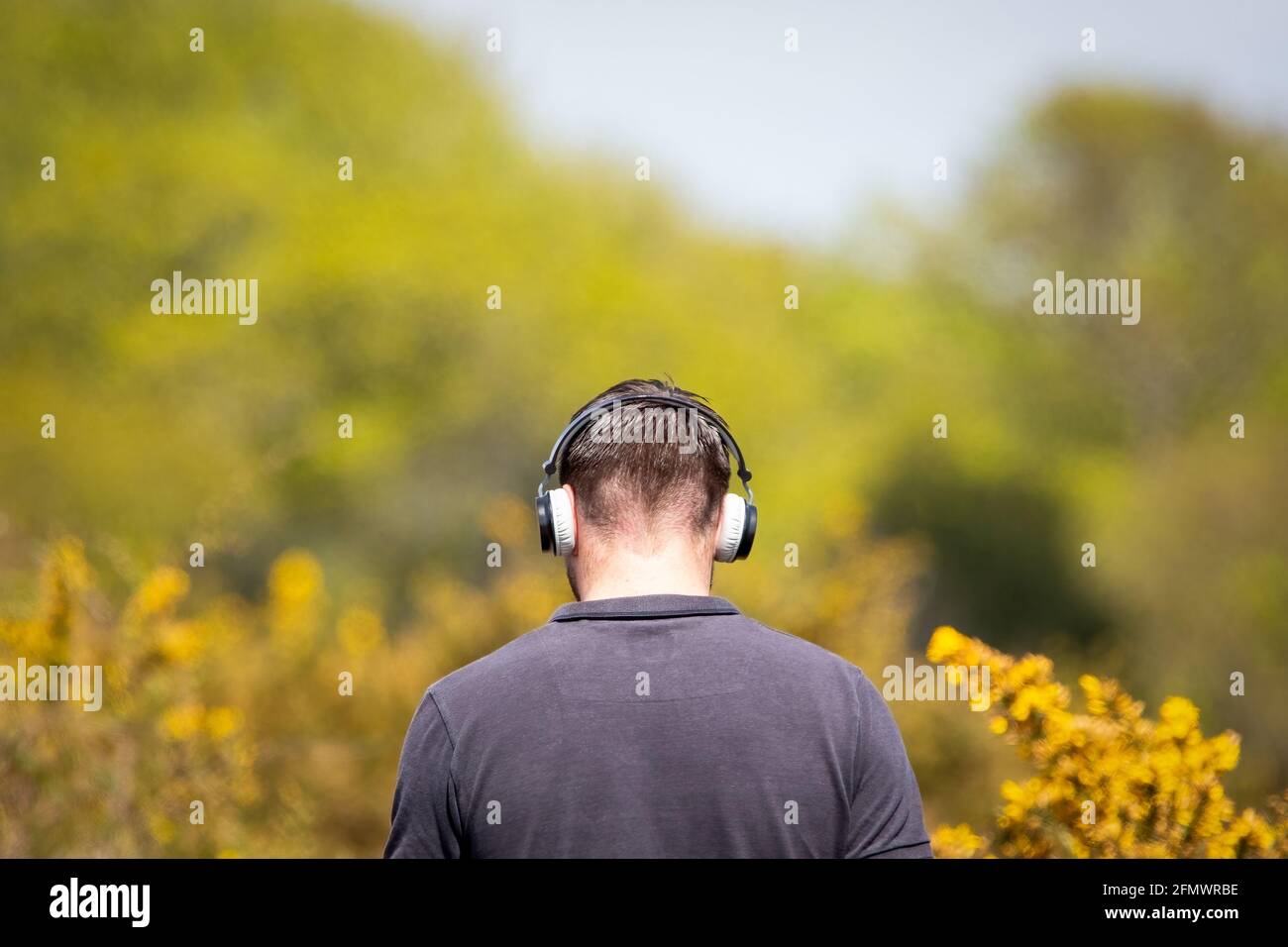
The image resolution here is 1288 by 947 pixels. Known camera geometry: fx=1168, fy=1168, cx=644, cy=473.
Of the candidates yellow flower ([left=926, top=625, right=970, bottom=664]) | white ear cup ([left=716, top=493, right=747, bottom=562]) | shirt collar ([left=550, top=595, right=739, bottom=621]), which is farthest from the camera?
yellow flower ([left=926, top=625, right=970, bottom=664])

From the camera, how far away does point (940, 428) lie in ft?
56.8

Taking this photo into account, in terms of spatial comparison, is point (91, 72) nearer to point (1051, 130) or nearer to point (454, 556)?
point (454, 556)

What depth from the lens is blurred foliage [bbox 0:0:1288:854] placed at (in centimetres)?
808

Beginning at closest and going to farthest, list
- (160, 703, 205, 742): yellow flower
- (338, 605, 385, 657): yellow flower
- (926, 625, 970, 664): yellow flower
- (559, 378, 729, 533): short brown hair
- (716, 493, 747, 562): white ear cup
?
(559, 378, 729, 533): short brown hair
(716, 493, 747, 562): white ear cup
(926, 625, 970, 664): yellow flower
(160, 703, 205, 742): yellow flower
(338, 605, 385, 657): yellow flower

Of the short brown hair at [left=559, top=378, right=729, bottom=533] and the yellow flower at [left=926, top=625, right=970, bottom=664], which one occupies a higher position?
the short brown hair at [left=559, top=378, right=729, bottom=533]

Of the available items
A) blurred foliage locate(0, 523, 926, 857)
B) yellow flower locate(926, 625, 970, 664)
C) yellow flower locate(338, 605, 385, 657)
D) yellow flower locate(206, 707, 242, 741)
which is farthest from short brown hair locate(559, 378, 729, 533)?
yellow flower locate(338, 605, 385, 657)

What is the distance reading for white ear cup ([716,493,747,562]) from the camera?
6.27ft

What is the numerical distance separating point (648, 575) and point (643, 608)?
0.24 ft

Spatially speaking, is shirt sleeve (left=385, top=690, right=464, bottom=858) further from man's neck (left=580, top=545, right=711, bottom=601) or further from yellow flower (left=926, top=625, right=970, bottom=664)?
yellow flower (left=926, top=625, right=970, bottom=664)

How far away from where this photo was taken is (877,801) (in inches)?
61.3

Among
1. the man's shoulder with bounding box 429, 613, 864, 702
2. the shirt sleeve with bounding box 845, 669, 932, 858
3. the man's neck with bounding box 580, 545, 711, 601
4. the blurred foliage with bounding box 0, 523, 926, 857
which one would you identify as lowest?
the blurred foliage with bounding box 0, 523, 926, 857

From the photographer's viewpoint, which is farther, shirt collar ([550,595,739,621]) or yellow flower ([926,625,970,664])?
yellow flower ([926,625,970,664])

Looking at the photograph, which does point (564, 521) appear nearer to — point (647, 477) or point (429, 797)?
point (647, 477)
